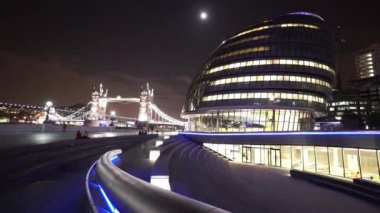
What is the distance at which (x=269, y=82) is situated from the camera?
59.2m

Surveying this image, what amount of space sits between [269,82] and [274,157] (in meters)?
25.1

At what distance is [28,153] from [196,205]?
14213mm

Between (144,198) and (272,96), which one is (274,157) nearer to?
(272,96)

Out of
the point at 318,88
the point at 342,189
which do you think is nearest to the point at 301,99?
the point at 318,88

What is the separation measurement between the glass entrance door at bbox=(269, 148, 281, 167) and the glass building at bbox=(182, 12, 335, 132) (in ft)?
65.2

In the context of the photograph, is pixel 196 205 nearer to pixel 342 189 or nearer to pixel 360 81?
pixel 342 189

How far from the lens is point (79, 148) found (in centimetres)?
1786

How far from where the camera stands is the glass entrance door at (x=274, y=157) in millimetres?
38625

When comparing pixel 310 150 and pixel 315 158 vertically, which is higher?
pixel 310 150

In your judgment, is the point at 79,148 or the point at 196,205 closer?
A: the point at 196,205

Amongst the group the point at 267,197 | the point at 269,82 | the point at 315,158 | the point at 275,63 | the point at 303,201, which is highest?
the point at 275,63

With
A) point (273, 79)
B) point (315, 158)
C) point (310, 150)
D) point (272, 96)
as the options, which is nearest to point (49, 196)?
point (315, 158)

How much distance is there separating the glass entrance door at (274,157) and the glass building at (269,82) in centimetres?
1988

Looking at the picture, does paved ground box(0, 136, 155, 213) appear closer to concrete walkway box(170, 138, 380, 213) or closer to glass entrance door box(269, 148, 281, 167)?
concrete walkway box(170, 138, 380, 213)
